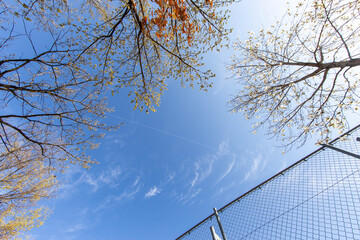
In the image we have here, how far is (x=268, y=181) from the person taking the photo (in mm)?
3197

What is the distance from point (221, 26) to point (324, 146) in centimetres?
387

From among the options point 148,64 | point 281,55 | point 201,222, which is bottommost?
point 201,222

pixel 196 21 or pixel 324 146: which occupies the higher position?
pixel 196 21

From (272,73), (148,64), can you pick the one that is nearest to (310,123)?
(272,73)

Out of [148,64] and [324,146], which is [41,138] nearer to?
[148,64]

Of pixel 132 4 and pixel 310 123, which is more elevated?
pixel 132 4

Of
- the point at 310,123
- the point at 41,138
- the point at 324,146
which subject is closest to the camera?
the point at 324,146

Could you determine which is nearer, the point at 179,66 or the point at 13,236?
the point at 179,66

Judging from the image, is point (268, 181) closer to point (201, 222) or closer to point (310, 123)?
point (201, 222)

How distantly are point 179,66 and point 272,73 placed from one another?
3448mm

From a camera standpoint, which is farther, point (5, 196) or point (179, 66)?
point (5, 196)

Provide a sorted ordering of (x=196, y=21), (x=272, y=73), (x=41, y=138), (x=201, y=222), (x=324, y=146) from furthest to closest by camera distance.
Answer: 1. (x=272, y=73)
2. (x=196, y=21)
3. (x=41, y=138)
4. (x=201, y=222)
5. (x=324, y=146)

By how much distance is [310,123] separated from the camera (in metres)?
4.61

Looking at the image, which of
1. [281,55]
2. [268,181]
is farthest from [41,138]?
[281,55]
